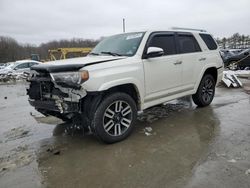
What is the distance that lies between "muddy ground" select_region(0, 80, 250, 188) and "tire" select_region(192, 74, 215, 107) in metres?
0.48

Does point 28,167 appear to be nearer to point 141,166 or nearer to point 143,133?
point 141,166

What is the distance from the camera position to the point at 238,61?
19.1 metres

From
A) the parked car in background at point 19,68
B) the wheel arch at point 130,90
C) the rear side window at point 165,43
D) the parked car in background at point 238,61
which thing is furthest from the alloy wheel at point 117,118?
the parked car in background at point 19,68

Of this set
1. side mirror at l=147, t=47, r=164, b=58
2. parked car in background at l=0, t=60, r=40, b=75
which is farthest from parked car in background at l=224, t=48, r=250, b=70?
parked car in background at l=0, t=60, r=40, b=75

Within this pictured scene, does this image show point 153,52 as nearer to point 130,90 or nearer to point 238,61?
point 130,90

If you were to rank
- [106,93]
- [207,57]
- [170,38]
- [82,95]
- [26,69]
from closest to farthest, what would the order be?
[82,95], [106,93], [170,38], [207,57], [26,69]

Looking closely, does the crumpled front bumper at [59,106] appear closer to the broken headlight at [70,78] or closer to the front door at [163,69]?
the broken headlight at [70,78]

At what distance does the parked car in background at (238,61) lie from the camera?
61.4ft

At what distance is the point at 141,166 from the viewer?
11.7 ft

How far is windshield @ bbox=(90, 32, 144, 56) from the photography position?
4996 millimetres

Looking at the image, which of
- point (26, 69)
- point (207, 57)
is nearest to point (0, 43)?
point (26, 69)

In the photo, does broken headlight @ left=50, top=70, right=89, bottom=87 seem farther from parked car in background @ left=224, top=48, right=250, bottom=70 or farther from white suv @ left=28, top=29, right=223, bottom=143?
parked car in background @ left=224, top=48, right=250, bottom=70

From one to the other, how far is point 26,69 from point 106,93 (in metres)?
19.7

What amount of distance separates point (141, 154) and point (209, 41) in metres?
4.00
